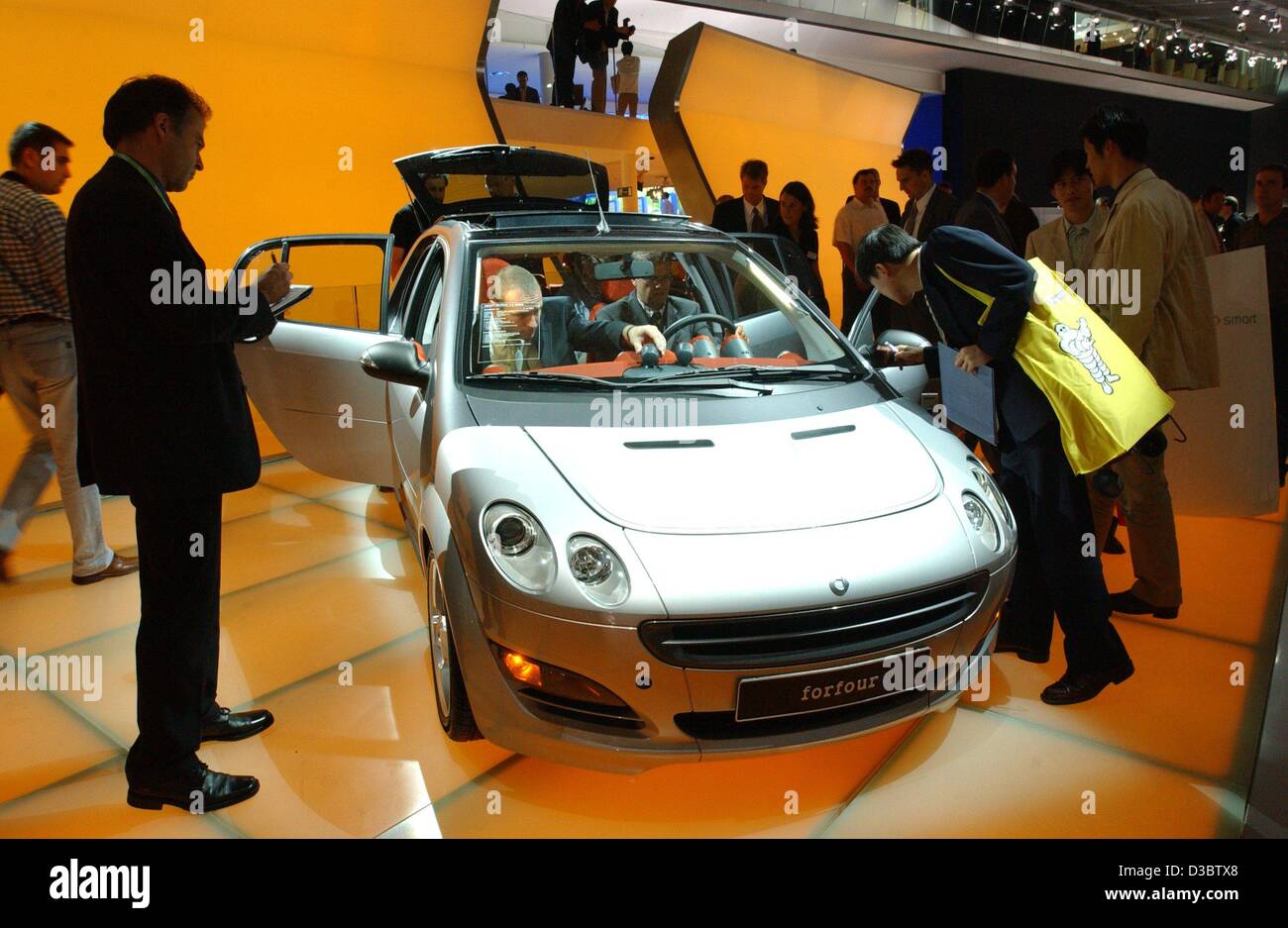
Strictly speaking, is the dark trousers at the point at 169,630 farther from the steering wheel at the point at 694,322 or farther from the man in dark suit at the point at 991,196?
the man in dark suit at the point at 991,196

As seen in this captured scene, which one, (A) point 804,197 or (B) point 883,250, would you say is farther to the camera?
(A) point 804,197

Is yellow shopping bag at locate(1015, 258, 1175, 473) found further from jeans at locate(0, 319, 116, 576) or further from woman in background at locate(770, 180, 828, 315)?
jeans at locate(0, 319, 116, 576)

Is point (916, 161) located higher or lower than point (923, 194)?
higher

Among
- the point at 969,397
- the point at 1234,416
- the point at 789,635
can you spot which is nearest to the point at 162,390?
the point at 789,635

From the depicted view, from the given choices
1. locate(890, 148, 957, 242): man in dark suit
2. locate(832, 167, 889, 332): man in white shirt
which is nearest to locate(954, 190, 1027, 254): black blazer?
locate(890, 148, 957, 242): man in dark suit

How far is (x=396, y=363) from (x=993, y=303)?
1697mm

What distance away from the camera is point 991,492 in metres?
2.28

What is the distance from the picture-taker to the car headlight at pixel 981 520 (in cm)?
211

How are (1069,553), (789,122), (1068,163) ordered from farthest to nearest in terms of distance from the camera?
(789,122) < (1068,163) < (1069,553)

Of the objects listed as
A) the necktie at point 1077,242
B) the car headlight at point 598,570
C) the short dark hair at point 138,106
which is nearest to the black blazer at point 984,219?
the necktie at point 1077,242

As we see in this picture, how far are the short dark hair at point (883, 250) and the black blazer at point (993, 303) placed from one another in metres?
0.07

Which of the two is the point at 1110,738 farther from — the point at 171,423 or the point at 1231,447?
the point at 171,423

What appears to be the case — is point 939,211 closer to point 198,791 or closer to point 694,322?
point 694,322

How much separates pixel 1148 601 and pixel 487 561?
98.6 inches
